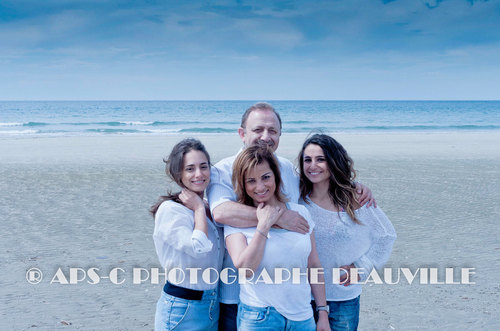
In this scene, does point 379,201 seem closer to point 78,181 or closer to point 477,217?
point 477,217

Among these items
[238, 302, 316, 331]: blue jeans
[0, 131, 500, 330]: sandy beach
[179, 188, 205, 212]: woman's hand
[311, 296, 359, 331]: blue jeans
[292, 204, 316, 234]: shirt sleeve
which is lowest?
[0, 131, 500, 330]: sandy beach

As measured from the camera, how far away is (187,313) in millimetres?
2973

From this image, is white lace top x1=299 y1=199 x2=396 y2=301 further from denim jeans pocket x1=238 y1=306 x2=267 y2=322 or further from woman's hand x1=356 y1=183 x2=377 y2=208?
denim jeans pocket x1=238 y1=306 x2=267 y2=322

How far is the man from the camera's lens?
2.87 m

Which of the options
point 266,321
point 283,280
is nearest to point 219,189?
point 283,280

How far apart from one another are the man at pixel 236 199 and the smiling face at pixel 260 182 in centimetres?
9

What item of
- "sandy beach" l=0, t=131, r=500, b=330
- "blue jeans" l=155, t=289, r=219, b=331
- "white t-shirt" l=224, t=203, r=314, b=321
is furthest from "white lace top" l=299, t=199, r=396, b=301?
"sandy beach" l=0, t=131, r=500, b=330

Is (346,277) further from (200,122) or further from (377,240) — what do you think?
(200,122)

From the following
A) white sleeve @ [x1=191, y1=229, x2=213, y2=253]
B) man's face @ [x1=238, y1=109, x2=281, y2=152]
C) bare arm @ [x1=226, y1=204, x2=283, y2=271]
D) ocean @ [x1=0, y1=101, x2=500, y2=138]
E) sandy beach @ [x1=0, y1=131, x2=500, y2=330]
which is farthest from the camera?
ocean @ [x1=0, y1=101, x2=500, y2=138]

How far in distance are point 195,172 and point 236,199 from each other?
0.31 m

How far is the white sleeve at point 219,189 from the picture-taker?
3068 mm

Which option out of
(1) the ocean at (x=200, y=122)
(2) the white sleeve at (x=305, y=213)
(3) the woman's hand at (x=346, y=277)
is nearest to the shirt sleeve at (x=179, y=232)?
(2) the white sleeve at (x=305, y=213)

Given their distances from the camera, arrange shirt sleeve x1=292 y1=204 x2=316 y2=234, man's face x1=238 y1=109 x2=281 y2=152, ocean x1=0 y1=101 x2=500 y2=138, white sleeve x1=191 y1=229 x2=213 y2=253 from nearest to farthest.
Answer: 1. white sleeve x1=191 y1=229 x2=213 y2=253
2. shirt sleeve x1=292 y1=204 x2=316 y2=234
3. man's face x1=238 y1=109 x2=281 y2=152
4. ocean x1=0 y1=101 x2=500 y2=138

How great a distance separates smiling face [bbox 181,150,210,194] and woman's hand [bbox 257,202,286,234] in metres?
0.47
